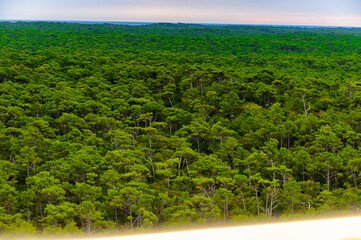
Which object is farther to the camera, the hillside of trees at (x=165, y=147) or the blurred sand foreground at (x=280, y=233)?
the hillside of trees at (x=165, y=147)

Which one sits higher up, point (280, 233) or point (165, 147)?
point (280, 233)

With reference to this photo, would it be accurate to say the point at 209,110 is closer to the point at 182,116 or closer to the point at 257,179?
the point at 182,116

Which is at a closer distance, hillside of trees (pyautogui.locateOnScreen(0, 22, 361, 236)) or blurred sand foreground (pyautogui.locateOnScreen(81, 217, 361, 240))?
blurred sand foreground (pyautogui.locateOnScreen(81, 217, 361, 240))

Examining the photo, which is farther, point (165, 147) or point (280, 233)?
point (165, 147)

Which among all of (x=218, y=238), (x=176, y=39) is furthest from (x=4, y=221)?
(x=176, y=39)

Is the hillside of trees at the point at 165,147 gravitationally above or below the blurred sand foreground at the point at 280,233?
below
